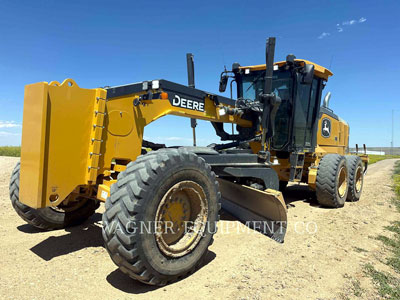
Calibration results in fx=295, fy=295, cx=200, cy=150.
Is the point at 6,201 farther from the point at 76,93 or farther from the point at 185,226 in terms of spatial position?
the point at 185,226

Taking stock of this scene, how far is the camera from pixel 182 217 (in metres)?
3.32

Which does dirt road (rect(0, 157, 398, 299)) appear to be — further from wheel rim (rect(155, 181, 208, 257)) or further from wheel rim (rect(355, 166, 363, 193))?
wheel rim (rect(355, 166, 363, 193))

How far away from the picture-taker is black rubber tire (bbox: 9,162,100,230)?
3.99 metres

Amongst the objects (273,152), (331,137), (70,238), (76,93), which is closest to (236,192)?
(273,152)

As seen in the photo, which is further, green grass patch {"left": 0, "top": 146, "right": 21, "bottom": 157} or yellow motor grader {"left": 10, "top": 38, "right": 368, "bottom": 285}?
green grass patch {"left": 0, "top": 146, "right": 21, "bottom": 157}

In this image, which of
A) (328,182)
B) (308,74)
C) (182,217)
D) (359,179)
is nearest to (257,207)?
(182,217)

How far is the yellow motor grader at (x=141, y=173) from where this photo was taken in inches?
107

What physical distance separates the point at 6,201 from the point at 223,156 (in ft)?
17.3

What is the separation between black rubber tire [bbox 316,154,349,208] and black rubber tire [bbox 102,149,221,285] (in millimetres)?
4442

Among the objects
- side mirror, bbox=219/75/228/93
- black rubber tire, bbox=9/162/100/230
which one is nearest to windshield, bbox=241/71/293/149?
side mirror, bbox=219/75/228/93

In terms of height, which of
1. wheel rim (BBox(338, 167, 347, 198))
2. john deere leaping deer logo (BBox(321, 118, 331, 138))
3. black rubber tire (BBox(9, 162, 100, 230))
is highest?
john deere leaping deer logo (BBox(321, 118, 331, 138))

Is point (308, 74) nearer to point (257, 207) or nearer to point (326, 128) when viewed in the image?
point (257, 207)

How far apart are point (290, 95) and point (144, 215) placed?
476cm

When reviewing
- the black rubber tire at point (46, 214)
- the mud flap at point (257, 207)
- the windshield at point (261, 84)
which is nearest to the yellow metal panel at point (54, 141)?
the black rubber tire at point (46, 214)
